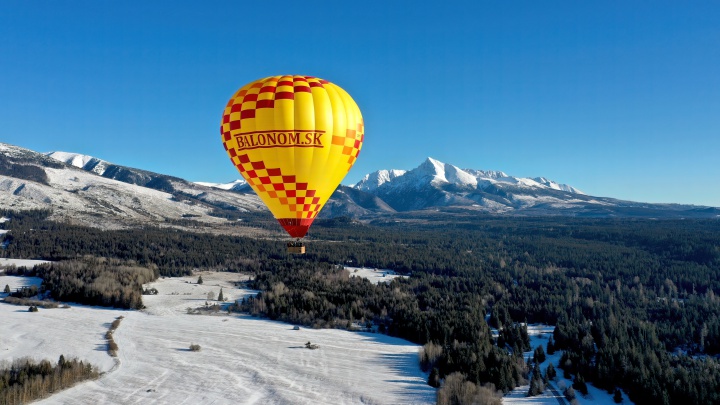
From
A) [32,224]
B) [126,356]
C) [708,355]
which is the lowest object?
[708,355]

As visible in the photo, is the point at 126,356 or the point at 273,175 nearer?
the point at 273,175

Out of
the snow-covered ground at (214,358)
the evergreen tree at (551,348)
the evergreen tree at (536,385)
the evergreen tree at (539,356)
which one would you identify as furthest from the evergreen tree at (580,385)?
the snow-covered ground at (214,358)

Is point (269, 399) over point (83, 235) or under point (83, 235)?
under

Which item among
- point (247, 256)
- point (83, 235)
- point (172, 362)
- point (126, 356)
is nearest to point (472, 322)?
point (172, 362)

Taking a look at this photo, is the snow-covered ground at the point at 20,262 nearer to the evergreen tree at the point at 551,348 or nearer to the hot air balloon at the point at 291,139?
the hot air balloon at the point at 291,139

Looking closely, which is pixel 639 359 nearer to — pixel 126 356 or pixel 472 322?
pixel 472 322

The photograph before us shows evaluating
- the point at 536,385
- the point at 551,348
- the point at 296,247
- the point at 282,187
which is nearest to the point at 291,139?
the point at 282,187
